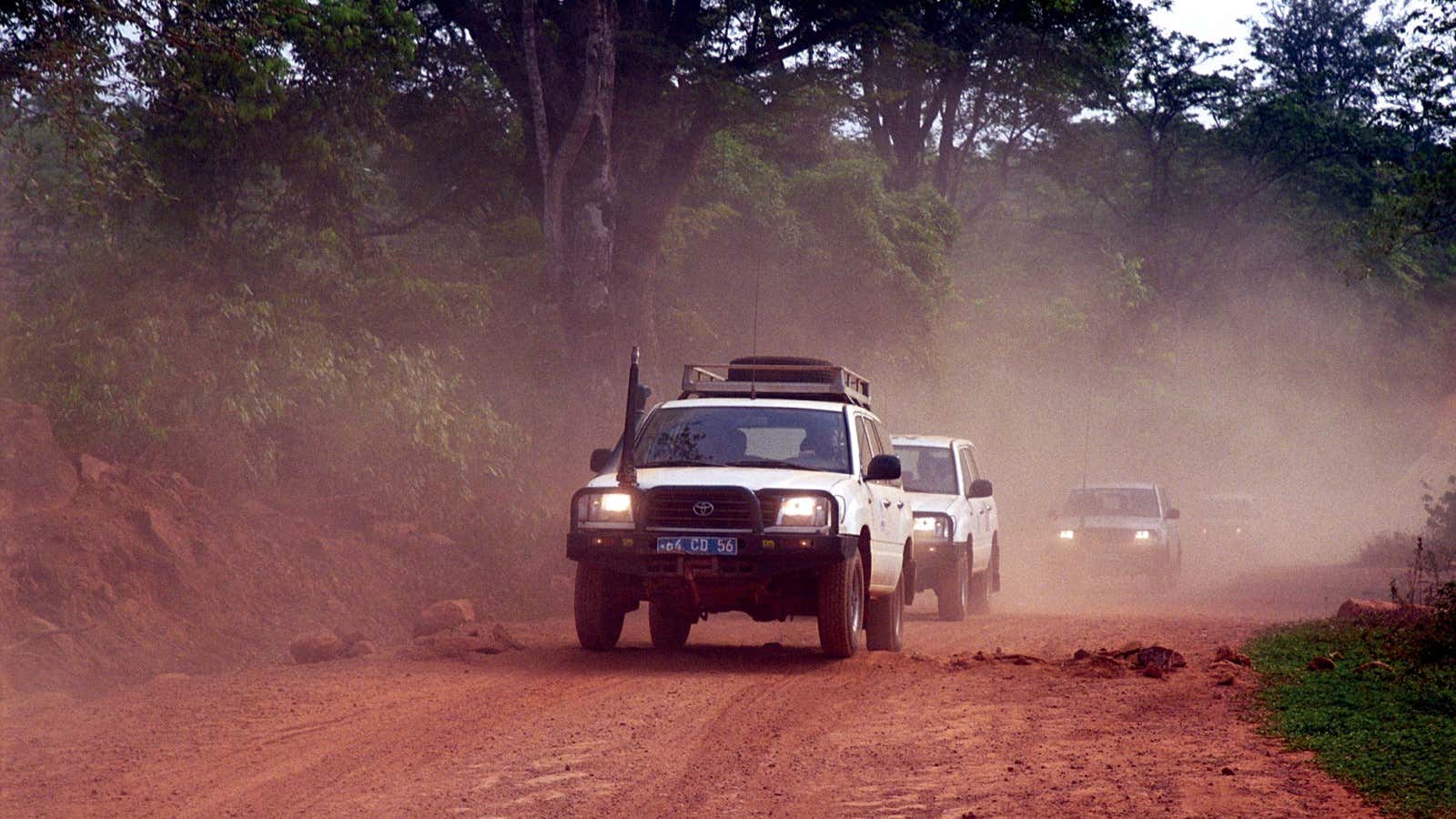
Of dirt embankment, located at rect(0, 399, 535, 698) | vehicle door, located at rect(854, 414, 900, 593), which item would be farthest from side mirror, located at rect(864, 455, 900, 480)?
dirt embankment, located at rect(0, 399, 535, 698)

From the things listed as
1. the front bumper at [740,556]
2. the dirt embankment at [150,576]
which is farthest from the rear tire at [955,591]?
the front bumper at [740,556]

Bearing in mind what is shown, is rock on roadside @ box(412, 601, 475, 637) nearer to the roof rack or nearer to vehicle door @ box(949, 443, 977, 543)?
the roof rack

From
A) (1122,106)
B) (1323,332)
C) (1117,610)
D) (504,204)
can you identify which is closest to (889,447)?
(1117,610)

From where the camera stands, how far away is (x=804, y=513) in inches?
453

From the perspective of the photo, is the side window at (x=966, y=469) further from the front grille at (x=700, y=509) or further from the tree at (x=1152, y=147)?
the tree at (x=1152, y=147)

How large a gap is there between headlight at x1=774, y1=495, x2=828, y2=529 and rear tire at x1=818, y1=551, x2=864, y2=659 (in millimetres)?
382

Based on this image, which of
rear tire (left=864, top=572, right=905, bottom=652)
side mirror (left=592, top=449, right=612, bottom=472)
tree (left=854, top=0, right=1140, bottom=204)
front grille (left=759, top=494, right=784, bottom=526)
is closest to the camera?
front grille (left=759, top=494, right=784, bottom=526)

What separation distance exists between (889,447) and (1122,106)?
1679 inches

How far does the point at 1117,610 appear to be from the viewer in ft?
70.0

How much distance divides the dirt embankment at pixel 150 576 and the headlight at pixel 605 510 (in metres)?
4.01

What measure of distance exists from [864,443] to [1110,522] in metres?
14.9

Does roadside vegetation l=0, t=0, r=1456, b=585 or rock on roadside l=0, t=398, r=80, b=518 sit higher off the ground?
roadside vegetation l=0, t=0, r=1456, b=585

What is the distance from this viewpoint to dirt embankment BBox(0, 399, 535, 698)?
42.4 ft

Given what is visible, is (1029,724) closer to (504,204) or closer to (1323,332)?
(504,204)
